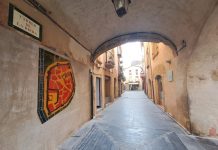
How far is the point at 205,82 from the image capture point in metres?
3.48

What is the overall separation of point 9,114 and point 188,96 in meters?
4.10

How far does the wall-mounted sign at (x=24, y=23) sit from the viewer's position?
2.01m

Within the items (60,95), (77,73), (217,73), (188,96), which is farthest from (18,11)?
(188,96)

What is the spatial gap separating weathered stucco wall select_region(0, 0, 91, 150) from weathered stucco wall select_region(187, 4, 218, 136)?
338 centimetres

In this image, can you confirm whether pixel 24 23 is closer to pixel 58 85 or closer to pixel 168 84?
pixel 58 85

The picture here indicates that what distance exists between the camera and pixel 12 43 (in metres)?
2.00

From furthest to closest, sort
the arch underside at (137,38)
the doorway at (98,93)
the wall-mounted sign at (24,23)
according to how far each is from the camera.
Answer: the doorway at (98,93) → the arch underside at (137,38) → the wall-mounted sign at (24,23)

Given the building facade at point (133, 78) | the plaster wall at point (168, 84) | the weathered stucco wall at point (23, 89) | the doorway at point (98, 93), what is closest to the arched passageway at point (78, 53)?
the weathered stucco wall at point (23, 89)

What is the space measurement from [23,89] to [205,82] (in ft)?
12.8

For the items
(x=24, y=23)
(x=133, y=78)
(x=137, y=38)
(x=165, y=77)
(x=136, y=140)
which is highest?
(x=137, y=38)

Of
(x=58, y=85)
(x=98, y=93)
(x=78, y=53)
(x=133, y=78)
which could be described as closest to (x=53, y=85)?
(x=58, y=85)

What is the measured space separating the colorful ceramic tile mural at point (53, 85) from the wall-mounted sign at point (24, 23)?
342mm

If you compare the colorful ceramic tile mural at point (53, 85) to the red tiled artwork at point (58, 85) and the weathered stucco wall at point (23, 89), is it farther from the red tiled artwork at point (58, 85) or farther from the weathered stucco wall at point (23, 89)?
the weathered stucco wall at point (23, 89)

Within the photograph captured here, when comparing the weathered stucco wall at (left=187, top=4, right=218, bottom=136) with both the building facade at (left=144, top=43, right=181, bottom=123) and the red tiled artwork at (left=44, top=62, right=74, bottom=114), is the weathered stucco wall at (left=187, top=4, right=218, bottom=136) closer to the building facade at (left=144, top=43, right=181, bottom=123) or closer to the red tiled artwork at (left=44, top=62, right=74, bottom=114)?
the building facade at (left=144, top=43, right=181, bottom=123)
